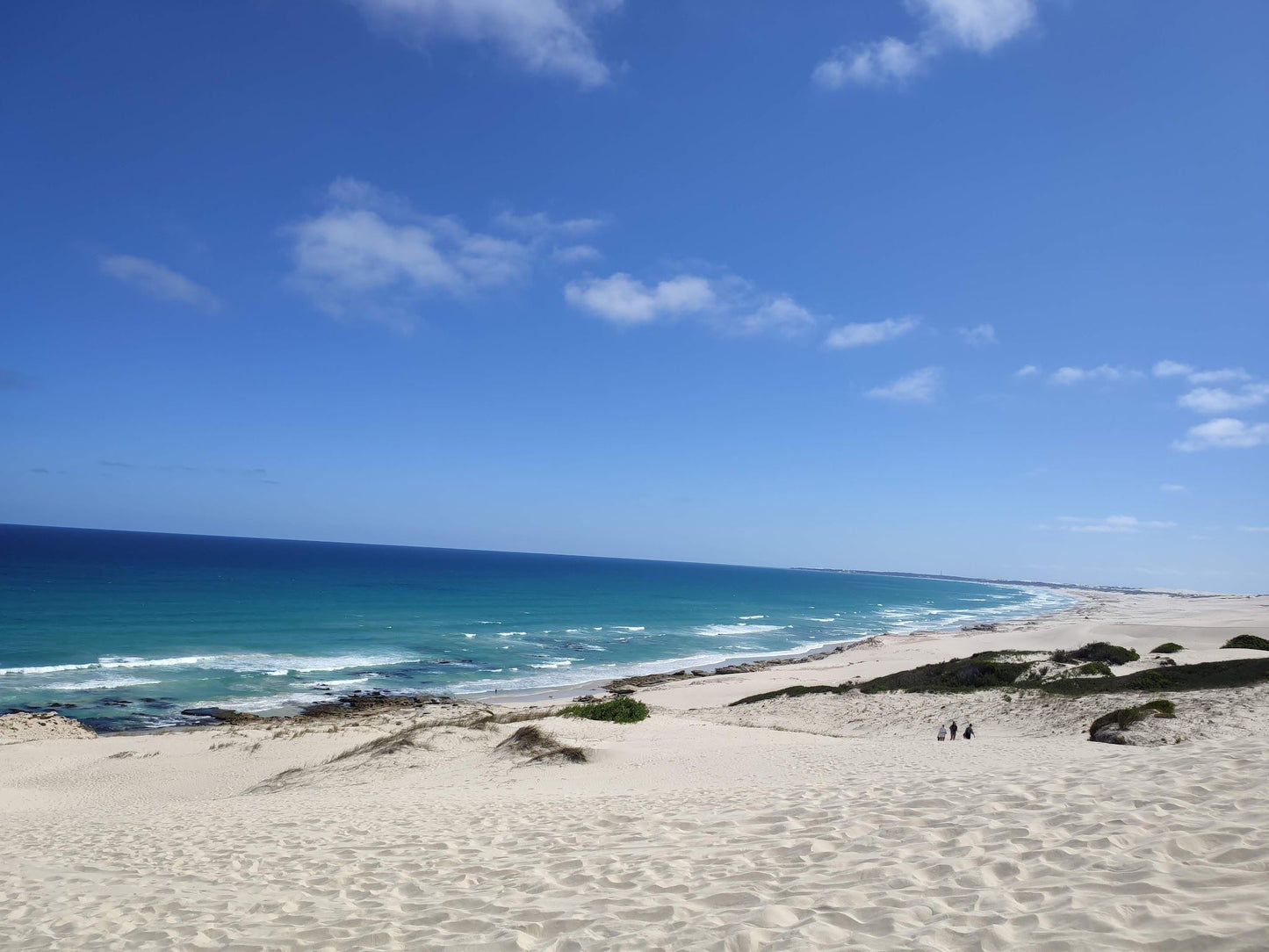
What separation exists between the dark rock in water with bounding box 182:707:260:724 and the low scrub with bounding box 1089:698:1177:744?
1104 inches

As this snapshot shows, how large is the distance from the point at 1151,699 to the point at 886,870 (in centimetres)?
1788

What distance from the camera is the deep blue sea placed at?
3222 cm

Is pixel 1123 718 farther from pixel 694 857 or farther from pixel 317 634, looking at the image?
pixel 317 634

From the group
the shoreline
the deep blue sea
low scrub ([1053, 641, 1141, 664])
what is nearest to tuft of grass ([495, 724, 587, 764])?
the shoreline

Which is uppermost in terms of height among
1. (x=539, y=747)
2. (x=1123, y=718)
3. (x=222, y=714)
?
(x=1123, y=718)

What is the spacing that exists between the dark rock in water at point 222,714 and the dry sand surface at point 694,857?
11.6 meters

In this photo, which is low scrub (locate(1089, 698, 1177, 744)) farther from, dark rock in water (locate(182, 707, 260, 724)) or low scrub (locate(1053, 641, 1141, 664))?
dark rock in water (locate(182, 707, 260, 724))

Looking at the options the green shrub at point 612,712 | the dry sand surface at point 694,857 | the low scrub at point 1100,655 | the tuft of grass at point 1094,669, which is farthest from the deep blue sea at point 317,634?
the tuft of grass at point 1094,669

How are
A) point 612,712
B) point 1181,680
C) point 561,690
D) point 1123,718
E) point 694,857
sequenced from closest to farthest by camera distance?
point 694,857
point 1123,718
point 1181,680
point 612,712
point 561,690

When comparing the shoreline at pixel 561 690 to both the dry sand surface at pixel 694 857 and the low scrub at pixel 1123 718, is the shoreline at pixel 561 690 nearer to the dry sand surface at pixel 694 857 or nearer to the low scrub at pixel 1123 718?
the dry sand surface at pixel 694 857

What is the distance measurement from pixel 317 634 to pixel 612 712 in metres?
35.4

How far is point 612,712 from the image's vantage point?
22703mm

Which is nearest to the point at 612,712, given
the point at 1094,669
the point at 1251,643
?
the point at 1094,669

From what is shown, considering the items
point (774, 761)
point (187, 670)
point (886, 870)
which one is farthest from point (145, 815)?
point (187, 670)
